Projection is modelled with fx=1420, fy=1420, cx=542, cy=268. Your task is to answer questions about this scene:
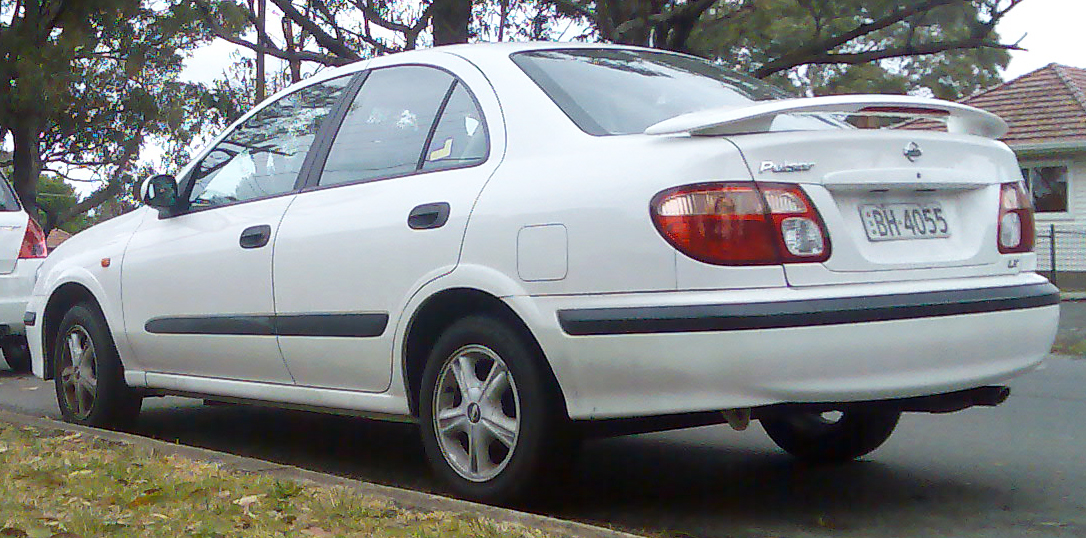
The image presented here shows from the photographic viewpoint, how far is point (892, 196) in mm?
4262

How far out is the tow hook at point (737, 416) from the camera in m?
4.09

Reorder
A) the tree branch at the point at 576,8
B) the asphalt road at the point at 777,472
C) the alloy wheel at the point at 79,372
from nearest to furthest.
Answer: the asphalt road at the point at 777,472 < the alloy wheel at the point at 79,372 < the tree branch at the point at 576,8

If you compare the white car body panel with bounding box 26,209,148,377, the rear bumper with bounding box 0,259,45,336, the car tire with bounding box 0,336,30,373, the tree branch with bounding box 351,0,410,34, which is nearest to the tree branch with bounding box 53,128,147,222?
the tree branch with bounding box 351,0,410,34

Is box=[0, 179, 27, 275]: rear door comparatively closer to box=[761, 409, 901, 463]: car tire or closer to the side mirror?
the side mirror

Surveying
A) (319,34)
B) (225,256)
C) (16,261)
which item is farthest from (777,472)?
(319,34)

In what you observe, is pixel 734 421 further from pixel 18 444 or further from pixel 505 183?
pixel 18 444

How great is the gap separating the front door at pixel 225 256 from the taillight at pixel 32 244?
14.3ft

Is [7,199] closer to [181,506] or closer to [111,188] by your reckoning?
[181,506]

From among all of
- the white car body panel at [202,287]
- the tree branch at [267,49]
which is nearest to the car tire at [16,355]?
the white car body panel at [202,287]

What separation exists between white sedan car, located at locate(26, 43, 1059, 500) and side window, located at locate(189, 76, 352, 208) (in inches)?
0.8

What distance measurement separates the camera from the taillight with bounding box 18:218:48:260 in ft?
34.0

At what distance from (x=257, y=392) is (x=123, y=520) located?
1.64 m

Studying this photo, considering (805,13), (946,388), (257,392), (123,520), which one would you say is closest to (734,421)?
(946,388)

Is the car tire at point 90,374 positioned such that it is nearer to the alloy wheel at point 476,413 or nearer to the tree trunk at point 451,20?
the alloy wheel at point 476,413
